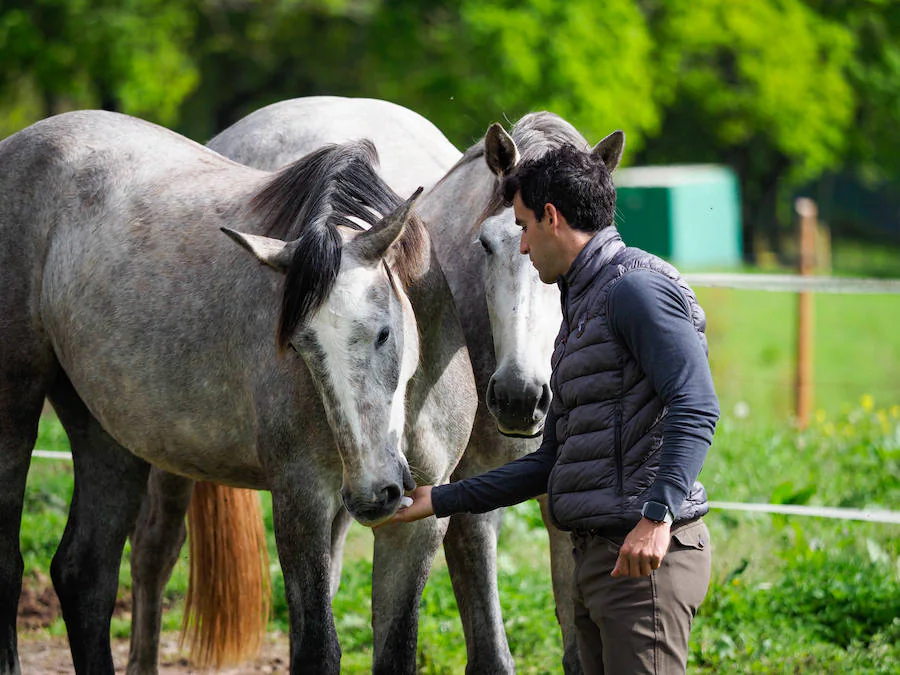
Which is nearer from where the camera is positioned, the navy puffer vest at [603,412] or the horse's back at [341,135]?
the navy puffer vest at [603,412]

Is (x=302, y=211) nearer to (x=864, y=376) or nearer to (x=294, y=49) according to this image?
(x=864, y=376)

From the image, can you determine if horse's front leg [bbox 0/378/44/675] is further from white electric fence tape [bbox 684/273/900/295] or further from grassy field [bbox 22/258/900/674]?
white electric fence tape [bbox 684/273/900/295]

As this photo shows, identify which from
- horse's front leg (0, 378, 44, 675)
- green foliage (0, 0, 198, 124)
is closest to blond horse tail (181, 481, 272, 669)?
horse's front leg (0, 378, 44, 675)

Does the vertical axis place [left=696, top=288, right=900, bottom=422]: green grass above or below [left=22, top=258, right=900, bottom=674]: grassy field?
above

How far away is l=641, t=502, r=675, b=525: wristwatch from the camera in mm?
2537

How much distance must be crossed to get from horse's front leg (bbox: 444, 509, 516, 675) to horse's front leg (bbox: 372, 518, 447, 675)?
35 centimetres

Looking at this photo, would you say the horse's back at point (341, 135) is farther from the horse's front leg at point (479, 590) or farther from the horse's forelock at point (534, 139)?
the horse's front leg at point (479, 590)

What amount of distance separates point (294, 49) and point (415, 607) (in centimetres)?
2269

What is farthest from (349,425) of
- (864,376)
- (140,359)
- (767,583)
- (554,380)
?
(864,376)

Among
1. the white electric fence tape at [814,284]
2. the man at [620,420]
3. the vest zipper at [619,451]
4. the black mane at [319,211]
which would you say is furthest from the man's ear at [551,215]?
the white electric fence tape at [814,284]

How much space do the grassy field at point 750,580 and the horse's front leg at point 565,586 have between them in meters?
0.73

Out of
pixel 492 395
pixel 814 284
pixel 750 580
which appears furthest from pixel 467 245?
pixel 814 284

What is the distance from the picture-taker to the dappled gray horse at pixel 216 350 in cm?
308

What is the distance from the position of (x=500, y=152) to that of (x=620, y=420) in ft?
4.37
